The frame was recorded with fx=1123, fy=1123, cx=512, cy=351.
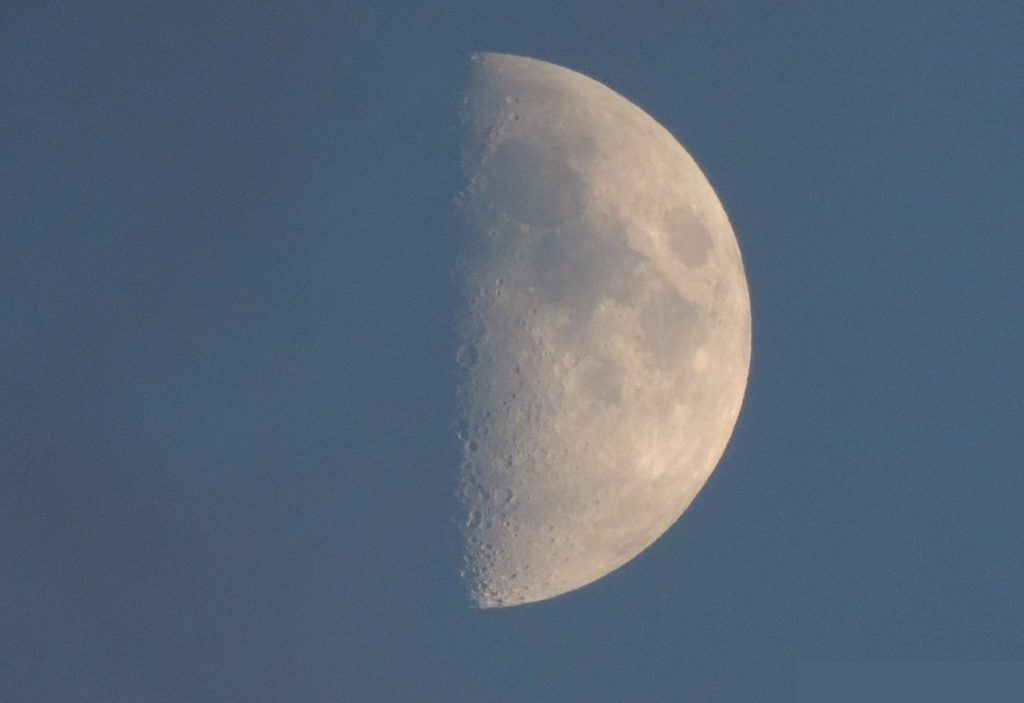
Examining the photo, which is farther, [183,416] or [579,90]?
[579,90]

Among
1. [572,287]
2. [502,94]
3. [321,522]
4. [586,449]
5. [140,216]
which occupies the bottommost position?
[321,522]

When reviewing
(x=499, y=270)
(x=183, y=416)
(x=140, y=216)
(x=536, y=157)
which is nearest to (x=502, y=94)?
(x=536, y=157)

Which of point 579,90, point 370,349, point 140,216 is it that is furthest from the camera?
point 579,90

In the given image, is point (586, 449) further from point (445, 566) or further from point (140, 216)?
point (140, 216)

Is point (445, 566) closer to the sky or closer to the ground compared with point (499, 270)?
closer to the ground

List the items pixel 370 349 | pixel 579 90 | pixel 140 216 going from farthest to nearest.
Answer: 1. pixel 579 90
2. pixel 140 216
3. pixel 370 349

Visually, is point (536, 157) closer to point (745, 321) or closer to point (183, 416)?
point (745, 321)
